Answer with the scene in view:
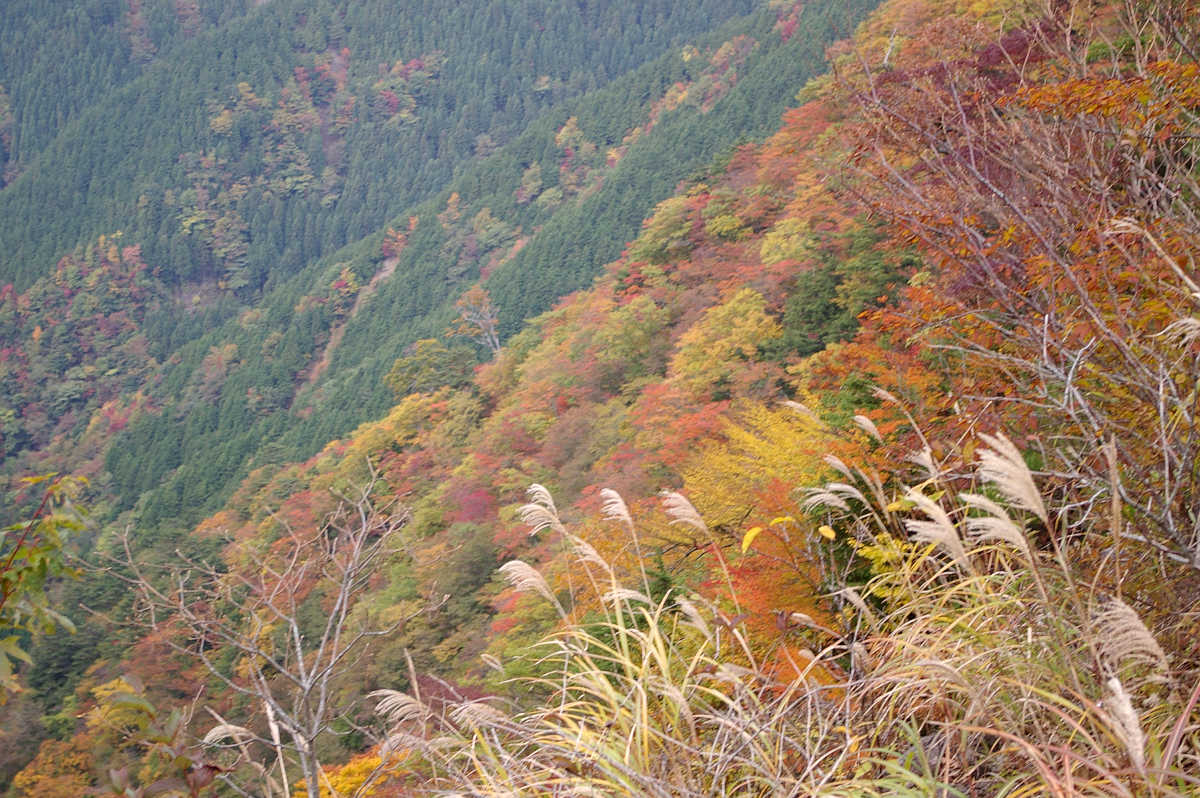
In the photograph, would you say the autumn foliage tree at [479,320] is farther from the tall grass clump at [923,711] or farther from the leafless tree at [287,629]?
the tall grass clump at [923,711]

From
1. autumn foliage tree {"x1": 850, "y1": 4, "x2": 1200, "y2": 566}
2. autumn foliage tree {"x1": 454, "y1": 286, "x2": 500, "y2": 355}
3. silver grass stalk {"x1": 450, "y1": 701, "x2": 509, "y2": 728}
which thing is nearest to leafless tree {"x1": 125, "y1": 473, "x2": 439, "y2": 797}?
silver grass stalk {"x1": 450, "y1": 701, "x2": 509, "y2": 728}

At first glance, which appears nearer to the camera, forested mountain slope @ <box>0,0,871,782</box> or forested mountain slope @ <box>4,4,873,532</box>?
forested mountain slope @ <box>4,4,873,532</box>

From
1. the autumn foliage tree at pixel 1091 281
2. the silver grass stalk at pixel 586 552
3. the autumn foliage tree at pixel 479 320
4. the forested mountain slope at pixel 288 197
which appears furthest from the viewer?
the forested mountain slope at pixel 288 197

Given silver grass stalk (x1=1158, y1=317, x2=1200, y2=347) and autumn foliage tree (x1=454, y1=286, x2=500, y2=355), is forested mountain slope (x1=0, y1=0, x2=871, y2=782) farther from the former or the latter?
silver grass stalk (x1=1158, y1=317, x2=1200, y2=347)

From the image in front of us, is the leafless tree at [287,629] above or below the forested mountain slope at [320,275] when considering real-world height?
above

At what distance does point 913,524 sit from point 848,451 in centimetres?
267

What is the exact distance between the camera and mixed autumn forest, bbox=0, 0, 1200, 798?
2.01 m

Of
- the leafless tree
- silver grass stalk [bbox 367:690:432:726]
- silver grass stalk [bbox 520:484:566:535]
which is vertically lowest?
the leafless tree

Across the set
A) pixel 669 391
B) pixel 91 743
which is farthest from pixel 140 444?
pixel 669 391

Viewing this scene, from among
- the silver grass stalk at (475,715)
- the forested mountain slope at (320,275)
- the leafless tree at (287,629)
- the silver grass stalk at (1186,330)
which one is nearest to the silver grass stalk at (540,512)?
the silver grass stalk at (475,715)

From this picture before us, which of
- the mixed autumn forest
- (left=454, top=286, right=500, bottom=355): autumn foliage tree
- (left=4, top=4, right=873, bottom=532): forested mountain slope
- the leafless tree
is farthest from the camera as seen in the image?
(left=4, top=4, right=873, bottom=532): forested mountain slope

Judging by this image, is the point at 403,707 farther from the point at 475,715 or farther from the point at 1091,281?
the point at 1091,281

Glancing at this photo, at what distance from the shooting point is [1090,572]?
7.48 ft

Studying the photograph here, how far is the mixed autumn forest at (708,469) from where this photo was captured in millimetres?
2006
